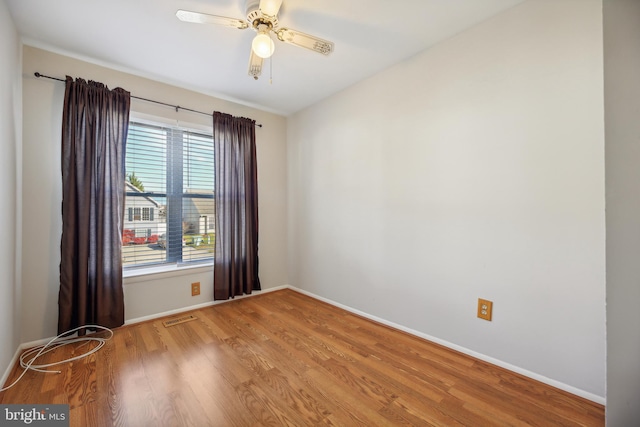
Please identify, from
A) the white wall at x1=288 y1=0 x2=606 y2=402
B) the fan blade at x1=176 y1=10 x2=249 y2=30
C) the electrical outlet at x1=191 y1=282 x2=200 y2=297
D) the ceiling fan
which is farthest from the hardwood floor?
the fan blade at x1=176 y1=10 x2=249 y2=30

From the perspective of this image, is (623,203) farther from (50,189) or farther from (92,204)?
(50,189)

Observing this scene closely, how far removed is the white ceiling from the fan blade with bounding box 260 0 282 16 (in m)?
0.17

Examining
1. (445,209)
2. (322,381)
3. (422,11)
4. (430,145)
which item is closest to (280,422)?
(322,381)

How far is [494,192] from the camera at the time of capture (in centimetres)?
182

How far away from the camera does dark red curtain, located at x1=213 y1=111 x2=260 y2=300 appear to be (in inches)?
117

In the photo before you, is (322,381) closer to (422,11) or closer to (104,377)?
(104,377)

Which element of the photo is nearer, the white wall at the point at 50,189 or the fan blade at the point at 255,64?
the fan blade at the point at 255,64

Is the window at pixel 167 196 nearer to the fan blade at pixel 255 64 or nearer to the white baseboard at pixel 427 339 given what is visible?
the white baseboard at pixel 427 339

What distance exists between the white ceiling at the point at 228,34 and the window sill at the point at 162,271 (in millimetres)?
1776

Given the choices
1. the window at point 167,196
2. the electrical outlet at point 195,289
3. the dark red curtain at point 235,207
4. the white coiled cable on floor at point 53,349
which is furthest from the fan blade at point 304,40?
the white coiled cable on floor at point 53,349

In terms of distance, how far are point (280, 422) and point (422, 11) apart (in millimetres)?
2554

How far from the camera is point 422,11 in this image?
5.76 feet

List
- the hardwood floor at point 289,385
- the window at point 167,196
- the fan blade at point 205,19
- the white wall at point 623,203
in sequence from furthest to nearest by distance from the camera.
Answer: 1. the window at point 167,196
2. the fan blade at point 205,19
3. the hardwood floor at point 289,385
4. the white wall at point 623,203

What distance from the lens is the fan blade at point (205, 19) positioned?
149 cm
